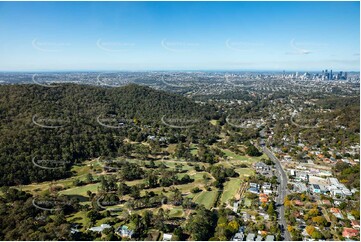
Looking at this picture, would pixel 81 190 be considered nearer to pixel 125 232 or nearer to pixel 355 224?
pixel 125 232

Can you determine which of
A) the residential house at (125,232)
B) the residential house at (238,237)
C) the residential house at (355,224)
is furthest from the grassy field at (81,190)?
the residential house at (355,224)

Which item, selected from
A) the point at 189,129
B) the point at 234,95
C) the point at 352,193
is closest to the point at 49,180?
the point at 189,129

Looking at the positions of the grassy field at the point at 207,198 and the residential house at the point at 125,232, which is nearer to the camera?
the residential house at the point at 125,232

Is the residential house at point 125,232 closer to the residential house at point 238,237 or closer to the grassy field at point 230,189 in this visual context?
the residential house at point 238,237

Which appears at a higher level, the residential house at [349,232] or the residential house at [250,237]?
the residential house at [250,237]

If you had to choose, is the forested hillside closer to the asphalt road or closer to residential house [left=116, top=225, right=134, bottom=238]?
residential house [left=116, top=225, right=134, bottom=238]

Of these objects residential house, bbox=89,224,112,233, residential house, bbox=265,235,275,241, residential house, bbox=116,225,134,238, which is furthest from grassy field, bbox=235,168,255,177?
residential house, bbox=89,224,112,233
